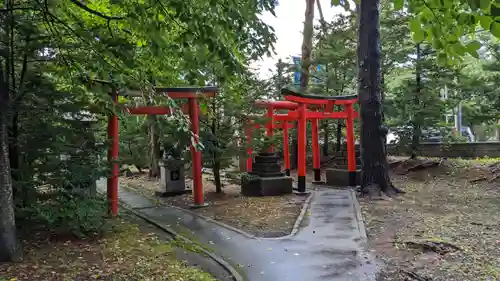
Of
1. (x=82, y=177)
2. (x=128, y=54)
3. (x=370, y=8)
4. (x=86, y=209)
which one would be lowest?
(x=86, y=209)

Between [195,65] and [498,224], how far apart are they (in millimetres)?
6897

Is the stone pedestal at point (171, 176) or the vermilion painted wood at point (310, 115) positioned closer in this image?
the stone pedestal at point (171, 176)

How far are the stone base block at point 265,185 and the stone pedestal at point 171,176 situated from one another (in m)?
2.25

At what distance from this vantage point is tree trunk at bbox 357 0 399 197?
11477 millimetres

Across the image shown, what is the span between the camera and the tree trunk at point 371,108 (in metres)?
11.5

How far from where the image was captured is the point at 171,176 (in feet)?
44.1

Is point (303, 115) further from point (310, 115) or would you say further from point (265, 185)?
point (265, 185)

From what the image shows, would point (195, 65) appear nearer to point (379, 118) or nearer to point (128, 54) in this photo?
point (128, 54)

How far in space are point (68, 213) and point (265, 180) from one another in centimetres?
686

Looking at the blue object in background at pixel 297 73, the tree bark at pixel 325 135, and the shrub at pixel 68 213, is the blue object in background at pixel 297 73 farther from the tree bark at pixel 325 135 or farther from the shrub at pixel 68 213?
the shrub at pixel 68 213

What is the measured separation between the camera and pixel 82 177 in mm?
6754

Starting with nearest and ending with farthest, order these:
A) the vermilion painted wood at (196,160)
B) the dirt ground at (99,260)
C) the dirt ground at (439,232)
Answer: the dirt ground at (99,260)
the dirt ground at (439,232)
the vermilion painted wood at (196,160)

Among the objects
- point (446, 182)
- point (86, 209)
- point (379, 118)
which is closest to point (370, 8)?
point (379, 118)

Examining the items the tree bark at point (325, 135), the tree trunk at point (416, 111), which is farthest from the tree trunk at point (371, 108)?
the tree bark at point (325, 135)
